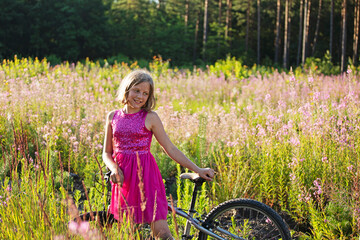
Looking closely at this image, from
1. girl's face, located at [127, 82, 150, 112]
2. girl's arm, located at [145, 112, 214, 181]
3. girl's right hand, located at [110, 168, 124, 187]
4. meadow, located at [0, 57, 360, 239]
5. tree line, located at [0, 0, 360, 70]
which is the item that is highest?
tree line, located at [0, 0, 360, 70]

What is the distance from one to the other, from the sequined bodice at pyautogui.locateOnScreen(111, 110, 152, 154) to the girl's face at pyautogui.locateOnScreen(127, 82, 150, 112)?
0.07 metres

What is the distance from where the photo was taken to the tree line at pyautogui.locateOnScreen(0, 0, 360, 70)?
95.5 ft

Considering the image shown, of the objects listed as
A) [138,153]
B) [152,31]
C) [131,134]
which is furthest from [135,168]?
[152,31]

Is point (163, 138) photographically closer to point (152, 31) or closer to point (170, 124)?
point (170, 124)

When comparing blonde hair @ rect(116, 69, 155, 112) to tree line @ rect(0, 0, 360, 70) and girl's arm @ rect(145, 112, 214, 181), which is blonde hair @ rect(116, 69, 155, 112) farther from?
tree line @ rect(0, 0, 360, 70)

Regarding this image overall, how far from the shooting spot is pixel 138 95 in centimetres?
249

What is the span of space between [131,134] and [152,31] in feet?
116

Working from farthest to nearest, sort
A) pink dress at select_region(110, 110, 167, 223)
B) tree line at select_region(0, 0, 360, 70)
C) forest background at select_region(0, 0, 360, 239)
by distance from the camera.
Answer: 1. tree line at select_region(0, 0, 360, 70)
2. forest background at select_region(0, 0, 360, 239)
3. pink dress at select_region(110, 110, 167, 223)

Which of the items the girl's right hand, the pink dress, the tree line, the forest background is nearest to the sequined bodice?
the pink dress

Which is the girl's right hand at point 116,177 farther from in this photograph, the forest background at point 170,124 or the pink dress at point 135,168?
the forest background at point 170,124

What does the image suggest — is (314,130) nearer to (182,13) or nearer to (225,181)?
(225,181)

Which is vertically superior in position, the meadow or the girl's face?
the girl's face

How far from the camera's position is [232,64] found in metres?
17.0

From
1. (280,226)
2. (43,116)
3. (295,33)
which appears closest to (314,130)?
(280,226)
